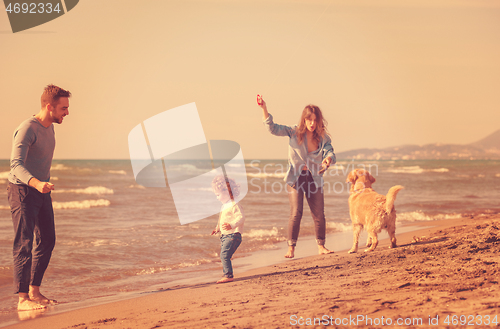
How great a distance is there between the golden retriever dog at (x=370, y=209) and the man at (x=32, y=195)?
411 cm

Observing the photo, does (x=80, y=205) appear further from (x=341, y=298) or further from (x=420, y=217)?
(x=341, y=298)

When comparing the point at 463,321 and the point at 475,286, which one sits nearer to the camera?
the point at 463,321

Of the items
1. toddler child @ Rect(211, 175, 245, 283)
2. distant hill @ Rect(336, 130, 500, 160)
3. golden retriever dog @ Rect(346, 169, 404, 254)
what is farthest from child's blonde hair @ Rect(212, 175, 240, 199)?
distant hill @ Rect(336, 130, 500, 160)

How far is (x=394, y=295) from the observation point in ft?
10.3

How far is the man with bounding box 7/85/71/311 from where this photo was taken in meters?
3.81

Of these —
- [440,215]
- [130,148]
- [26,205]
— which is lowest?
[440,215]

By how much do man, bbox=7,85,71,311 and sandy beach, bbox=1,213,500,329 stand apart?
13.5 inches

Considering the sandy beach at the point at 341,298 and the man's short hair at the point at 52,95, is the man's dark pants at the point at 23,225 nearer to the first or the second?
the sandy beach at the point at 341,298

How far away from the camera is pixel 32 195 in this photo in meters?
3.91

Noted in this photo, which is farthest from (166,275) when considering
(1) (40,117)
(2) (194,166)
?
(2) (194,166)

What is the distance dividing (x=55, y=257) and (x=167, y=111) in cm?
333

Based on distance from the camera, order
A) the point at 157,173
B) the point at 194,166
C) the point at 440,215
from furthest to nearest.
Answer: the point at 194,166 < the point at 157,173 < the point at 440,215

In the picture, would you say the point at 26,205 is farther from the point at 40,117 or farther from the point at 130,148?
the point at 130,148

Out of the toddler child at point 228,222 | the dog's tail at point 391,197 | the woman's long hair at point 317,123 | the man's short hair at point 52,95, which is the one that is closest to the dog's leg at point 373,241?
Answer: the dog's tail at point 391,197
